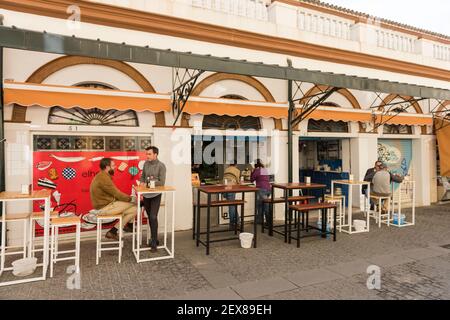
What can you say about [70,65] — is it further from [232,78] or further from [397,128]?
[397,128]

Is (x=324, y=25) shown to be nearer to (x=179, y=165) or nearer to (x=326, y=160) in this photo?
(x=326, y=160)

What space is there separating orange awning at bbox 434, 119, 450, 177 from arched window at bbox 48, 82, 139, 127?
11117mm

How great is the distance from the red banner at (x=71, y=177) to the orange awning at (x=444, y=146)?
37.4 ft

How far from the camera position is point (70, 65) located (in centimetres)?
650

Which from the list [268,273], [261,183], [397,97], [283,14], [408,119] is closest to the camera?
[268,273]

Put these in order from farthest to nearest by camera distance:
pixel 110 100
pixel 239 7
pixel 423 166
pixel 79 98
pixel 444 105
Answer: pixel 444 105 < pixel 423 166 < pixel 239 7 < pixel 110 100 < pixel 79 98

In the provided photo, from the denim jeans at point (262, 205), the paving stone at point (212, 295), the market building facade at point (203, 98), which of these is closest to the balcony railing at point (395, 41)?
the market building facade at point (203, 98)

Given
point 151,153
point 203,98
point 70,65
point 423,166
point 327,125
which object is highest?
point 70,65

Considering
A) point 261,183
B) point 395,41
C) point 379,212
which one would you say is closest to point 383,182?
point 379,212

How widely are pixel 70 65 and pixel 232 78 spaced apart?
3.98 metres

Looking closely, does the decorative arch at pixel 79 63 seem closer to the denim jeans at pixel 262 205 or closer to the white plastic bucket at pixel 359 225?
the denim jeans at pixel 262 205

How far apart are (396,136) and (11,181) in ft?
38.5

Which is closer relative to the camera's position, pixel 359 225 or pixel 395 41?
pixel 359 225

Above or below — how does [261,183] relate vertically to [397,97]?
below
